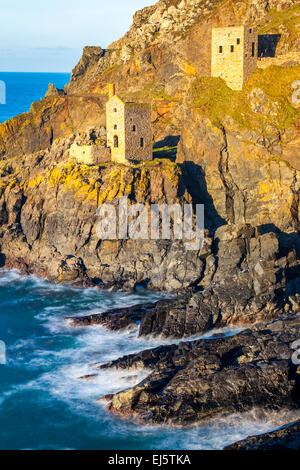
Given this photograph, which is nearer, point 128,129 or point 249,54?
point 128,129

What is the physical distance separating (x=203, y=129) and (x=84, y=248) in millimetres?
19425

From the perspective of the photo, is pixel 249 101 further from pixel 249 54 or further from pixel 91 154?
pixel 91 154

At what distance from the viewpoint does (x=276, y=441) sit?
3291cm

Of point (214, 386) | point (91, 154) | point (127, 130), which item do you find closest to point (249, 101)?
point (127, 130)

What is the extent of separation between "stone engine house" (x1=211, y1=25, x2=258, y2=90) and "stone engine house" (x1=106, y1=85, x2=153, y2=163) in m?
10.7

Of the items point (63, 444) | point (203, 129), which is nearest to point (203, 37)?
point (203, 129)

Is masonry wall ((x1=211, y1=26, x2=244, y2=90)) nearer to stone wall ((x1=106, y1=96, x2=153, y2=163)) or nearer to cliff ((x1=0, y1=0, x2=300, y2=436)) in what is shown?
cliff ((x1=0, y1=0, x2=300, y2=436))

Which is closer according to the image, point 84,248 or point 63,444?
point 63,444

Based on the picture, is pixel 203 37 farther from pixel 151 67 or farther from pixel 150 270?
pixel 150 270

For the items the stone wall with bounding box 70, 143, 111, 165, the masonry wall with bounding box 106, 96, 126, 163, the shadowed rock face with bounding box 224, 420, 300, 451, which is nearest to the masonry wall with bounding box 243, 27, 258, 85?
the masonry wall with bounding box 106, 96, 126, 163

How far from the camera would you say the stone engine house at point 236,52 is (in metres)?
69.4

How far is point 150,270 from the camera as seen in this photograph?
61.5 meters

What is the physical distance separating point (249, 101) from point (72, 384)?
4093 cm

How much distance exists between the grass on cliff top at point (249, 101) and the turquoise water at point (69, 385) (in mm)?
23554
